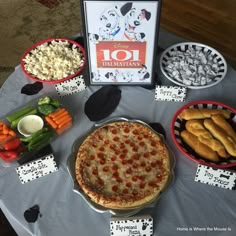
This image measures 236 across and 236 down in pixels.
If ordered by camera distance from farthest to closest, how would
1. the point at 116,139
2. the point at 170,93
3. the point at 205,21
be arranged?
the point at 205,21 < the point at 170,93 < the point at 116,139

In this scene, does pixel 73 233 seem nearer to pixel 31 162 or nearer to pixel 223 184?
pixel 31 162

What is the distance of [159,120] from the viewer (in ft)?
→ 3.96

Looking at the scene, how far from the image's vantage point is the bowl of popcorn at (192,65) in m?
1.29

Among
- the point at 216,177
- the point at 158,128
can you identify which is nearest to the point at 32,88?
the point at 158,128

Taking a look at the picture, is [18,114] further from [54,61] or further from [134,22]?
[134,22]

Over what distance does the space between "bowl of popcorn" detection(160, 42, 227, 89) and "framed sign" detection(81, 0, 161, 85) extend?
103 mm

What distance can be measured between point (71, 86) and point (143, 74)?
0.26 metres

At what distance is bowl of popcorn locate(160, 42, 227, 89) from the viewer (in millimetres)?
1288

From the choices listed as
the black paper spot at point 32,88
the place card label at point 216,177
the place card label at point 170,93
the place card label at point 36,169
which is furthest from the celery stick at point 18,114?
the place card label at point 216,177

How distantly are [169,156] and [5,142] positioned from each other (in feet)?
1.61

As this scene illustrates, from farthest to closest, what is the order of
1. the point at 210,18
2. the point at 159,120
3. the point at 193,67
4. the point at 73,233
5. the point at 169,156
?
1. the point at 210,18
2. the point at 193,67
3. the point at 159,120
4. the point at 169,156
5. the point at 73,233

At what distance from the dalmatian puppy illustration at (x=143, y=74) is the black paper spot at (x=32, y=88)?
0.36m

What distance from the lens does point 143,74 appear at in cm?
128

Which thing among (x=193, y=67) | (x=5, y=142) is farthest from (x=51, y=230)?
(x=193, y=67)
